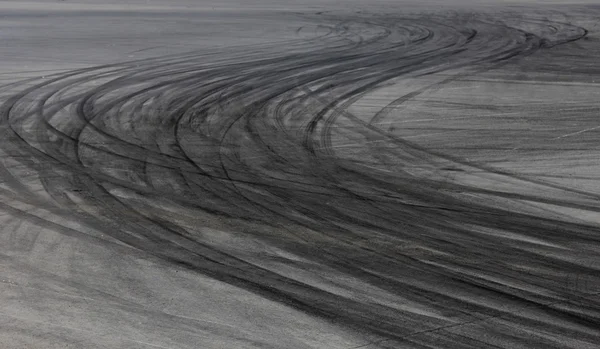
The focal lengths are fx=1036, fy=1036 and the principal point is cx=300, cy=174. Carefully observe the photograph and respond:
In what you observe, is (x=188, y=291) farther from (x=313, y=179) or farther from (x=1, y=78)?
(x=1, y=78)

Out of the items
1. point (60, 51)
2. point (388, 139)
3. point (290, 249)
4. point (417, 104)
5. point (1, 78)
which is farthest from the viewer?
point (60, 51)

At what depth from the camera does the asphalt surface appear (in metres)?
6.77

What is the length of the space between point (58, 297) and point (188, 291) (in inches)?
35.1

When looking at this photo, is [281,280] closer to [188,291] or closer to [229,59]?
[188,291]

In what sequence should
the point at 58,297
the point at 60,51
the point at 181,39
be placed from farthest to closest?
the point at 181,39
the point at 60,51
the point at 58,297

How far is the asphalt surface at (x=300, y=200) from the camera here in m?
6.77

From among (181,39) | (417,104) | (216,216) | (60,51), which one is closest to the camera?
(216,216)

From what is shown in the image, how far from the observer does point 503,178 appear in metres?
10.6

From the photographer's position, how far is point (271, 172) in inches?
426

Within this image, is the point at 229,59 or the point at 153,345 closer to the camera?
the point at 153,345

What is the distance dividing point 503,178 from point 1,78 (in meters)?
9.92

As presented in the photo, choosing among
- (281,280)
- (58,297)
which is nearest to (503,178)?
(281,280)

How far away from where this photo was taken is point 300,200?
971 cm

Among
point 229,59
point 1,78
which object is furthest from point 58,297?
point 229,59
